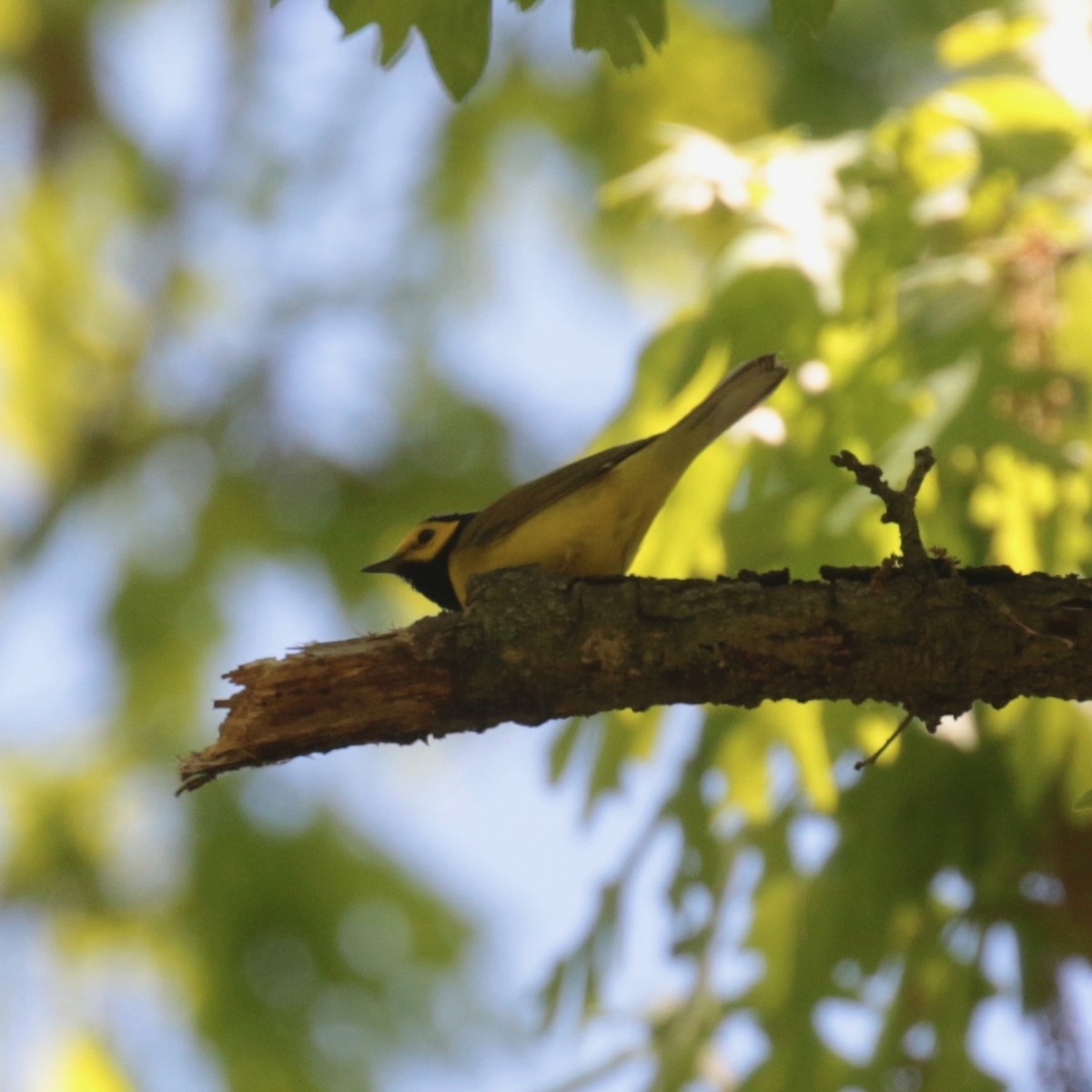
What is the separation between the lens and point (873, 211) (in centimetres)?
481

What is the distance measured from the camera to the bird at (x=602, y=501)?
14.4 feet

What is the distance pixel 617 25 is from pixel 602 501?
201cm

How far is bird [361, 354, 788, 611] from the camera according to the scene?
14.4 ft

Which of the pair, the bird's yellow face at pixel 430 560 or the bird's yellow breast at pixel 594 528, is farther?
the bird's yellow face at pixel 430 560

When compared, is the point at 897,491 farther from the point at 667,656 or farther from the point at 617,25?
the point at 617,25

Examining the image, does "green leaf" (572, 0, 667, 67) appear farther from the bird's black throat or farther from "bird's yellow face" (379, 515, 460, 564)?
"bird's yellow face" (379, 515, 460, 564)

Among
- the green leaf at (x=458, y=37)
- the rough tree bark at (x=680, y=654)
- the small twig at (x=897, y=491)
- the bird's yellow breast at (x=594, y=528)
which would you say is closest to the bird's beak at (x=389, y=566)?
the bird's yellow breast at (x=594, y=528)

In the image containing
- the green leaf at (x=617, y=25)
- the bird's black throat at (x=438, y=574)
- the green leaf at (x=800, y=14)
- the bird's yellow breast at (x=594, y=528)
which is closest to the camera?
the green leaf at (x=800, y=14)

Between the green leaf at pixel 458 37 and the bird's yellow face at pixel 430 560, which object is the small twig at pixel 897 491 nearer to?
the green leaf at pixel 458 37

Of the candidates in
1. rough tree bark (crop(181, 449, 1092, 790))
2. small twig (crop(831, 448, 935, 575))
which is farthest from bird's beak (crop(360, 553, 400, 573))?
small twig (crop(831, 448, 935, 575))

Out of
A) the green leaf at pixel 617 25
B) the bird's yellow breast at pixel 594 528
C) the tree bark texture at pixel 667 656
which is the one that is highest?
the bird's yellow breast at pixel 594 528

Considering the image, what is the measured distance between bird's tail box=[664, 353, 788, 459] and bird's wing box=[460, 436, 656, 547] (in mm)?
215

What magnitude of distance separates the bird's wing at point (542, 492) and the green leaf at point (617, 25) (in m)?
1.90

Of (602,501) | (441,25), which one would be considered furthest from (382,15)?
(602,501)
